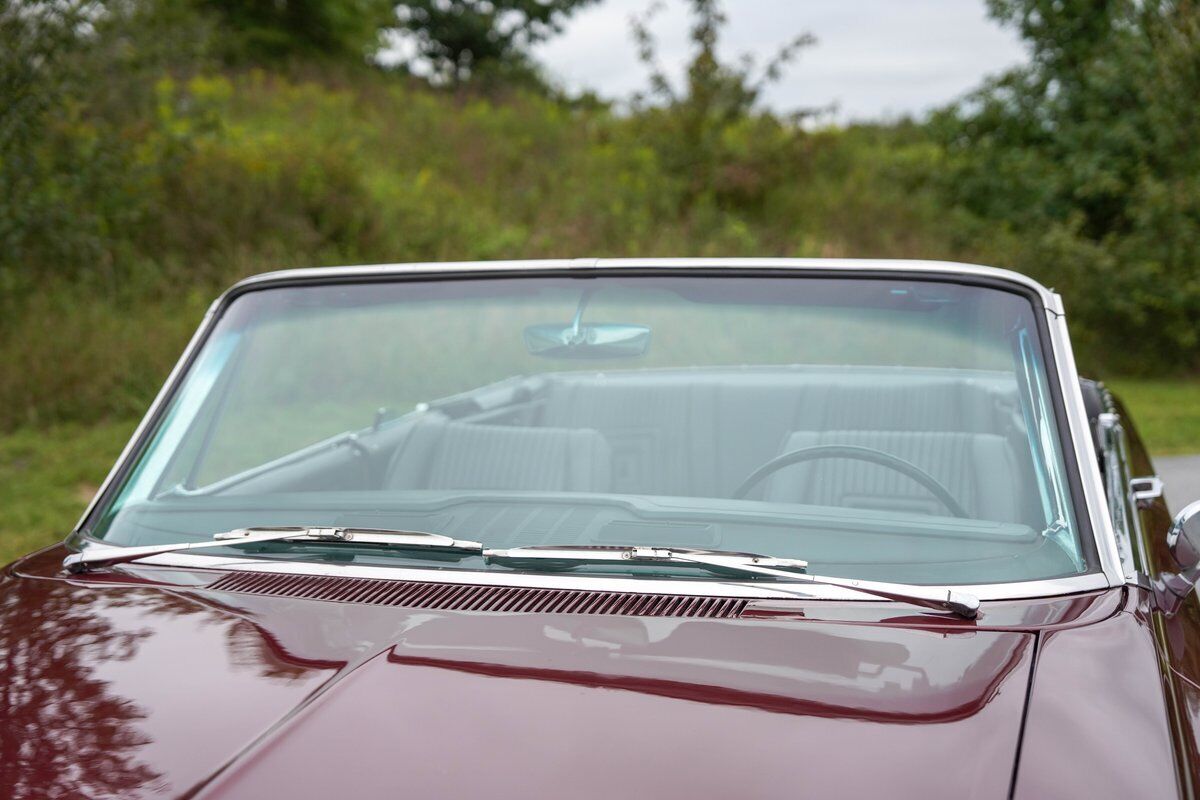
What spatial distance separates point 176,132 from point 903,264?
1129 cm

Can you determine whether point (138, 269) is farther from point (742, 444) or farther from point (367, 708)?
point (367, 708)

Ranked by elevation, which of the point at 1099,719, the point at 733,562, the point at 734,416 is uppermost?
the point at 734,416

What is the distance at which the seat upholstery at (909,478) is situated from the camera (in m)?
2.12

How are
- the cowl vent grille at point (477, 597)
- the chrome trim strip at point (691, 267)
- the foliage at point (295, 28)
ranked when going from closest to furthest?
the cowl vent grille at point (477, 597)
the chrome trim strip at point (691, 267)
the foliage at point (295, 28)

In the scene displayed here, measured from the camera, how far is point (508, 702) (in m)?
1.42

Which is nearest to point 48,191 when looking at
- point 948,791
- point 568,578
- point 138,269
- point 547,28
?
point 138,269

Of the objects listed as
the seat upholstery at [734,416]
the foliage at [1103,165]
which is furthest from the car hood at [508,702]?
the foliage at [1103,165]

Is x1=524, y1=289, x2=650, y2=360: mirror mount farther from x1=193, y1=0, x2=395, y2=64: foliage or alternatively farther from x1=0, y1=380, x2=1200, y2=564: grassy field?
x1=193, y1=0, x2=395, y2=64: foliage

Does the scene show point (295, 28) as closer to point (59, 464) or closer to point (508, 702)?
point (59, 464)

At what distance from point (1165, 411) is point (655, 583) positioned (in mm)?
Result: 10462

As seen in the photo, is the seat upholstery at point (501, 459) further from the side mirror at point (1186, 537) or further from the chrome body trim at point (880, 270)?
the side mirror at point (1186, 537)

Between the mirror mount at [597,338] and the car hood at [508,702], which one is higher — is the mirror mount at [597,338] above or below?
above

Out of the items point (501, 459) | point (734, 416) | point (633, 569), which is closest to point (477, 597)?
point (633, 569)

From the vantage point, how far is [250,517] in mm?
2203
